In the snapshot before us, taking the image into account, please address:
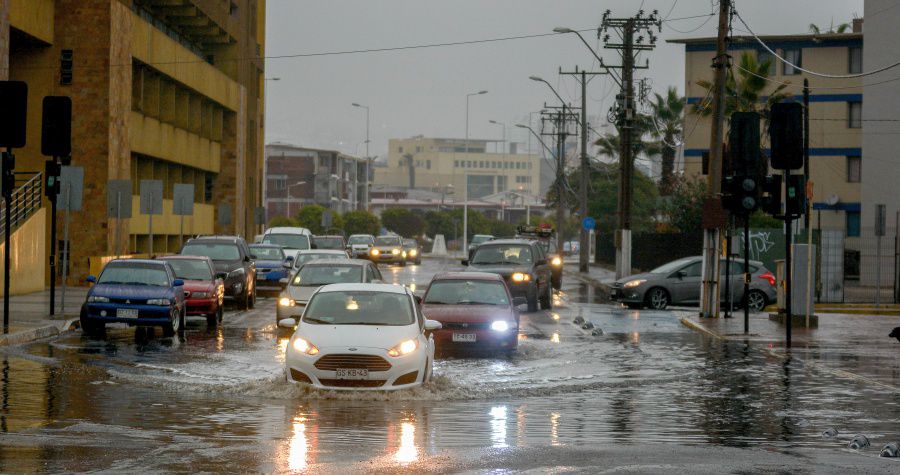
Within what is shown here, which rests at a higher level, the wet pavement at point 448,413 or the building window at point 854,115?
the building window at point 854,115

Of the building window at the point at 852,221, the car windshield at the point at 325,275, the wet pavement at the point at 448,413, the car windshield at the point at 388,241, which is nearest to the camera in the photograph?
the wet pavement at the point at 448,413

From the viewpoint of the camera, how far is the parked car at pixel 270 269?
43125 mm

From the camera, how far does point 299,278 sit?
29.1m

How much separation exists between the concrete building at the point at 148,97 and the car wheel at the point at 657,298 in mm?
15320

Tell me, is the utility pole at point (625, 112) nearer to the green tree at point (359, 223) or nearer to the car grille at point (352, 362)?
the car grille at point (352, 362)

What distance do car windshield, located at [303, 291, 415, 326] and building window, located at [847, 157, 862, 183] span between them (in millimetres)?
60265

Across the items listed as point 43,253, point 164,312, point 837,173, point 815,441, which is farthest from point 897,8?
point 815,441

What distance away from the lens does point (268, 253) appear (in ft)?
146

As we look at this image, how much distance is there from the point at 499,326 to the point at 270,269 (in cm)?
2126

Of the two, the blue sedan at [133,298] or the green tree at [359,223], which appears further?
the green tree at [359,223]

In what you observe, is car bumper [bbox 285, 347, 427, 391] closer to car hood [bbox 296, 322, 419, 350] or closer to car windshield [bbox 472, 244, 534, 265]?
car hood [bbox 296, 322, 419, 350]

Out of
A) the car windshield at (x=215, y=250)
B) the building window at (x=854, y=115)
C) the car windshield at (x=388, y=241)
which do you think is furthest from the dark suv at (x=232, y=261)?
the building window at (x=854, y=115)

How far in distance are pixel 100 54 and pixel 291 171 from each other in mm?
116312

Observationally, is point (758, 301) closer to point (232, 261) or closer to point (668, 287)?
point (668, 287)
